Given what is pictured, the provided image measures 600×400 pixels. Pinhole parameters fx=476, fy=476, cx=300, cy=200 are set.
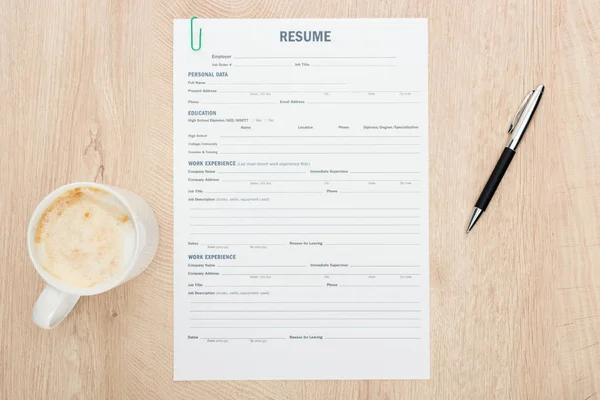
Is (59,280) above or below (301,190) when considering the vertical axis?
below

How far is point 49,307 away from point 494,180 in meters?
0.55

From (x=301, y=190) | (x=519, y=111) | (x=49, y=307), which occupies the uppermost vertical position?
(x=519, y=111)

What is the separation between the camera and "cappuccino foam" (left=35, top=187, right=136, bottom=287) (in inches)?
21.1

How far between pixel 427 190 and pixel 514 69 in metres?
0.19

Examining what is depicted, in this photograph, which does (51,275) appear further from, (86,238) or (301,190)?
(301,190)

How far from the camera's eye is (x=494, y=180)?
60 cm

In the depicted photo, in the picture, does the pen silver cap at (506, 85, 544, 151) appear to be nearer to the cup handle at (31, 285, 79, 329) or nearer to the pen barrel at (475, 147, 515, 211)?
the pen barrel at (475, 147, 515, 211)

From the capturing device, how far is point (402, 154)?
61cm

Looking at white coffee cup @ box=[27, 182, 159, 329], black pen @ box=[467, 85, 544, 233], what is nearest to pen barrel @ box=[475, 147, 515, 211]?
black pen @ box=[467, 85, 544, 233]

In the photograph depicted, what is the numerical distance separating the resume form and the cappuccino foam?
0.28 feet

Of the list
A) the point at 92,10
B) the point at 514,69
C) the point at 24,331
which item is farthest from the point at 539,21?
the point at 24,331

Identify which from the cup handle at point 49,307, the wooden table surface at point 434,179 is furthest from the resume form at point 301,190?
the cup handle at point 49,307

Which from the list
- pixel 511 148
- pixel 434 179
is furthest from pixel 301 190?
pixel 511 148

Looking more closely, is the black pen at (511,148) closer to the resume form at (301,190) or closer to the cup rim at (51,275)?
the resume form at (301,190)
